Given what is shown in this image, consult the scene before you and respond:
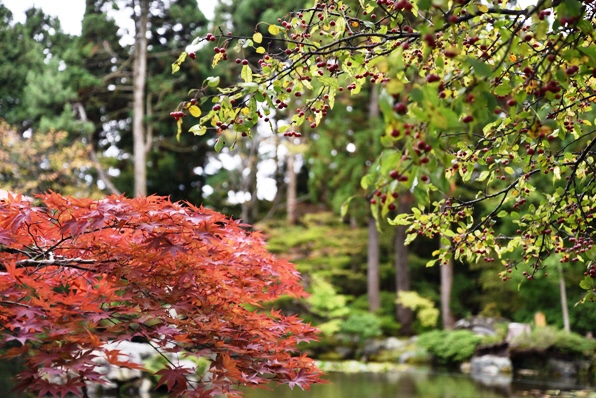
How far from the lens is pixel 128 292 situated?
7.53ft

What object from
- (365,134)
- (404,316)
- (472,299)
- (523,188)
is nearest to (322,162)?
(365,134)

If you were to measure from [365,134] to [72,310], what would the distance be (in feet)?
38.3

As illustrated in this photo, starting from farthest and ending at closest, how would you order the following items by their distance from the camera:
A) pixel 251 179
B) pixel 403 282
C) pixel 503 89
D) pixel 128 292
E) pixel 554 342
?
pixel 251 179 < pixel 403 282 < pixel 554 342 < pixel 128 292 < pixel 503 89

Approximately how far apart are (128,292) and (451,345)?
31.9ft

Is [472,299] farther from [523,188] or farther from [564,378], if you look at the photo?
[523,188]

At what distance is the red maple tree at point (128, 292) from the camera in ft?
6.69

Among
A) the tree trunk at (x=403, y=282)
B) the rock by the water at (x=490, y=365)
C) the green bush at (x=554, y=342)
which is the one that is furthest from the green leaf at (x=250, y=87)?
Answer: the tree trunk at (x=403, y=282)

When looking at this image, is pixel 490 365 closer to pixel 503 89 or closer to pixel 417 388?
pixel 417 388

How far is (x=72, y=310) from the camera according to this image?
208cm

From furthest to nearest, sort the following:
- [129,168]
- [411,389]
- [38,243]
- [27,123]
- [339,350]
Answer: [129,168], [27,123], [339,350], [411,389], [38,243]

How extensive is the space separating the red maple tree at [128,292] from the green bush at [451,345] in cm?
887

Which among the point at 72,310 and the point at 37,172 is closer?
the point at 72,310

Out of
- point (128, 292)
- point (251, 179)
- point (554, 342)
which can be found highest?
point (251, 179)

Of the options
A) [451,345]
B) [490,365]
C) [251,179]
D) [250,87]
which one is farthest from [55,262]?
[251,179]
